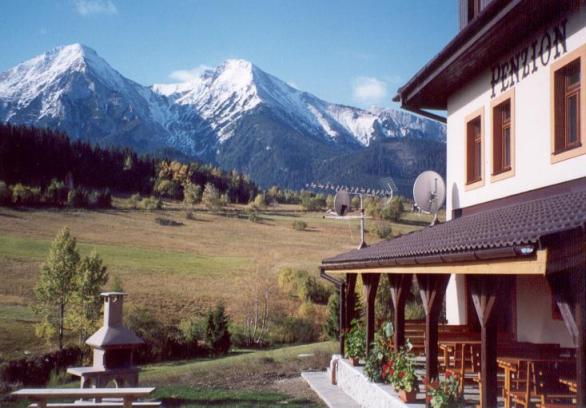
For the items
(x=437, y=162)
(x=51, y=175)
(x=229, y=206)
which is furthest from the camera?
(x=437, y=162)

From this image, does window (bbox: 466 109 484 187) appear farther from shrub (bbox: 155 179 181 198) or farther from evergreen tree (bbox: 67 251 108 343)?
shrub (bbox: 155 179 181 198)

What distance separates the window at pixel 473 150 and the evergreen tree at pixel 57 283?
24.0 m

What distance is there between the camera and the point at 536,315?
10.2 metres

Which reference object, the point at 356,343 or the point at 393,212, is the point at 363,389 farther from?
the point at 393,212

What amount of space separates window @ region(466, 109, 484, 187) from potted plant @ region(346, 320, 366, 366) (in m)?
3.99

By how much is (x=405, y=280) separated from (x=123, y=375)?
628cm

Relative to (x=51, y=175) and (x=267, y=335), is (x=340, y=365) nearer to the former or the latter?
(x=267, y=335)

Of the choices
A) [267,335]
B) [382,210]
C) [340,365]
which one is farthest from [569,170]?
[382,210]

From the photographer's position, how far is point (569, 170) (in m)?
8.41

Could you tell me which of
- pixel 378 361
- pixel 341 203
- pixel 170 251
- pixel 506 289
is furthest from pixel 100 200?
pixel 506 289

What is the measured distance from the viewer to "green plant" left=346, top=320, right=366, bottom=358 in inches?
521

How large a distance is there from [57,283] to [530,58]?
2740 cm

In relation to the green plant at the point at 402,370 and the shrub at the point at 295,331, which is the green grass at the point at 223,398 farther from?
the shrub at the point at 295,331

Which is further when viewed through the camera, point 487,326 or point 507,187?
point 507,187
